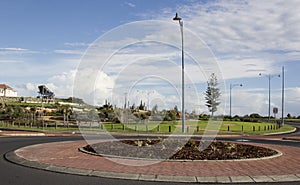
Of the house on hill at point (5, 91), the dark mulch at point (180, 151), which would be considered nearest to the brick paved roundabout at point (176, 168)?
the dark mulch at point (180, 151)

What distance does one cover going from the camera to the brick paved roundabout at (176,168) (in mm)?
9383

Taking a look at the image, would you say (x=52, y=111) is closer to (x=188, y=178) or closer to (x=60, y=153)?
(x=60, y=153)

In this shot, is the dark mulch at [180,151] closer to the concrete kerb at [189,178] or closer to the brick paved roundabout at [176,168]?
the brick paved roundabout at [176,168]

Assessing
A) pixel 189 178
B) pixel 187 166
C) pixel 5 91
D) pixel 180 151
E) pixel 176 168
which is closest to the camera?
pixel 189 178

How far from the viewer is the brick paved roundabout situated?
9383 mm

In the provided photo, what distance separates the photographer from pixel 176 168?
10.6 meters

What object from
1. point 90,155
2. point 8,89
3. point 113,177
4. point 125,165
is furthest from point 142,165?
point 8,89

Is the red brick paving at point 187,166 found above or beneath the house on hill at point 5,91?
beneath

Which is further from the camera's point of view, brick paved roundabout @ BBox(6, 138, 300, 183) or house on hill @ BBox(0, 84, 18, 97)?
house on hill @ BBox(0, 84, 18, 97)

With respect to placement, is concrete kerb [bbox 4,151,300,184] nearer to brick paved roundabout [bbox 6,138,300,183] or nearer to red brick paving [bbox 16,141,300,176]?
brick paved roundabout [bbox 6,138,300,183]

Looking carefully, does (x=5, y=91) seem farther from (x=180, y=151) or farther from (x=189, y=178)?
(x=189, y=178)

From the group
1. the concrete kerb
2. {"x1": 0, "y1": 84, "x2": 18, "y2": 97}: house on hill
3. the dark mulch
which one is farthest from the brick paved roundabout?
{"x1": 0, "y1": 84, "x2": 18, "y2": 97}: house on hill

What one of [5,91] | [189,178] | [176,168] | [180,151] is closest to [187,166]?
[176,168]

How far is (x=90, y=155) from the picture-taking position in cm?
1305
